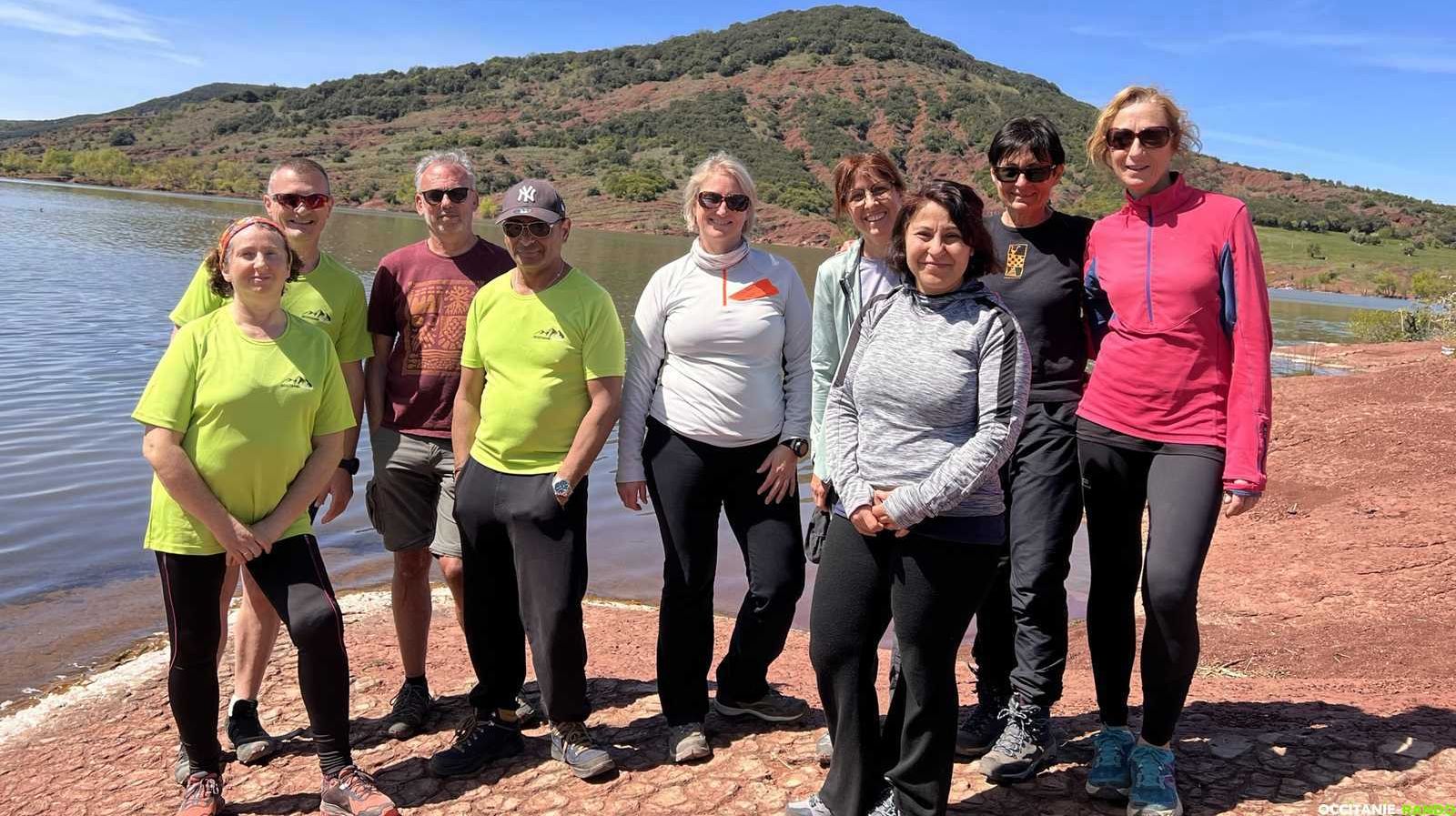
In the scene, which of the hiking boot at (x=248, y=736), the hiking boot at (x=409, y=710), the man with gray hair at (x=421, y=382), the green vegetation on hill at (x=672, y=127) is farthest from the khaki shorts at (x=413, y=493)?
the green vegetation on hill at (x=672, y=127)

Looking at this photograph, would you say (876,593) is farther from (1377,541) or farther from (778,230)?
(778,230)

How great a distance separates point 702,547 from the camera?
12.5ft

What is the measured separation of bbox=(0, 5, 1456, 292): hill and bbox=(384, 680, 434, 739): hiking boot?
50516 millimetres

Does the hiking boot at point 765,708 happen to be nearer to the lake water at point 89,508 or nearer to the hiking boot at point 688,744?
the hiking boot at point 688,744

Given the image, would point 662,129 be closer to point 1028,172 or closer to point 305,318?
point 305,318

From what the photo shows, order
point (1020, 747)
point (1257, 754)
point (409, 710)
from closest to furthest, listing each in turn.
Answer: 1. point (1020, 747)
2. point (1257, 754)
3. point (409, 710)

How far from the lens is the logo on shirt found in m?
3.49

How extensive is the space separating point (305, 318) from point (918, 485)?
2.49 metres

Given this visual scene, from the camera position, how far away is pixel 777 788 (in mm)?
3604

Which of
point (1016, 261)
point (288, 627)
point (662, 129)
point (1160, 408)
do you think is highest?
point (662, 129)

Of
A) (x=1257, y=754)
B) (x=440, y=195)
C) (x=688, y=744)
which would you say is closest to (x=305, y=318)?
(x=440, y=195)

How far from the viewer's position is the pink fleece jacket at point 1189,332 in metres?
3.10

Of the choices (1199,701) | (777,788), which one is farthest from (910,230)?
(1199,701)

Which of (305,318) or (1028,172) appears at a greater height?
(1028,172)
